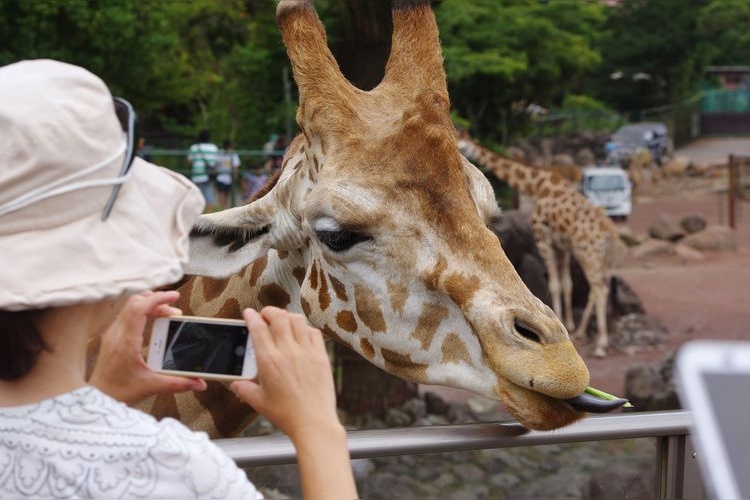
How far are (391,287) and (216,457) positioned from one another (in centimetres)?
142

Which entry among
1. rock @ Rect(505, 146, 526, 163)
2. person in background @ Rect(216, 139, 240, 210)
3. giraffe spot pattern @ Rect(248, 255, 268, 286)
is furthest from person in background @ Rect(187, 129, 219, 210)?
rock @ Rect(505, 146, 526, 163)

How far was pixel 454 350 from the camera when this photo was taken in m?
2.63

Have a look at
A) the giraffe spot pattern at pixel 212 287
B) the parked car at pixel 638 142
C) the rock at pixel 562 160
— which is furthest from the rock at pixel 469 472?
the parked car at pixel 638 142

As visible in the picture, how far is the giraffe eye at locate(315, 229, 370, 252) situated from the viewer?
2.73m

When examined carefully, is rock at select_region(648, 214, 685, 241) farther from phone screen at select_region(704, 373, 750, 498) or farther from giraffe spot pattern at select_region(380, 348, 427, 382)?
phone screen at select_region(704, 373, 750, 498)

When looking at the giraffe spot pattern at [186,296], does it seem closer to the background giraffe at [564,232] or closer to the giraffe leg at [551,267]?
the background giraffe at [564,232]

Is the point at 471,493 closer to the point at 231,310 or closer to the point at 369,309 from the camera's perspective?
the point at 369,309

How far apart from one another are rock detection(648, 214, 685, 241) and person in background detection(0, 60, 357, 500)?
16.3 metres

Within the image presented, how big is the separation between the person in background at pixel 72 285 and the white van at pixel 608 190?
16.5 m

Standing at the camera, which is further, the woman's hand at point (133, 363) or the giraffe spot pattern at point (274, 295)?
the giraffe spot pattern at point (274, 295)

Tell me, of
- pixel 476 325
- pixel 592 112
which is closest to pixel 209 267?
pixel 476 325

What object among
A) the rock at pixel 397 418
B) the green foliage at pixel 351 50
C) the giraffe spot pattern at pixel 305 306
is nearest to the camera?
the giraffe spot pattern at pixel 305 306

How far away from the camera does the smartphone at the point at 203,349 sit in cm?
157

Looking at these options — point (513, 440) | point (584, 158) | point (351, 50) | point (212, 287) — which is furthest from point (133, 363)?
point (584, 158)
